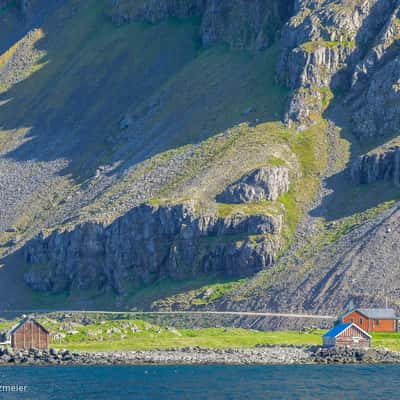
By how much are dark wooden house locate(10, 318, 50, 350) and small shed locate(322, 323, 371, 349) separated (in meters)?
33.6

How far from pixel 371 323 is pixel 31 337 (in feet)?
146

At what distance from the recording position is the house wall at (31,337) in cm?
17512

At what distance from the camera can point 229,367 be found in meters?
163

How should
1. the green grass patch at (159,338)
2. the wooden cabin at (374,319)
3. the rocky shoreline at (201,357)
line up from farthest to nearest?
the wooden cabin at (374,319) → the green grass patch at (159,338) → the rocky shoreline at (201,357)

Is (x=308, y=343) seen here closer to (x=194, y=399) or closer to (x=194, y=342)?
(x=194, y=342)

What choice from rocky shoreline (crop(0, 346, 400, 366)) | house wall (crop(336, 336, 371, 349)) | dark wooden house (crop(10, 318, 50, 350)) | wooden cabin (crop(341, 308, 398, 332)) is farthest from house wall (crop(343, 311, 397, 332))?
dark wooden house (crop(10, 318, 50, 350))

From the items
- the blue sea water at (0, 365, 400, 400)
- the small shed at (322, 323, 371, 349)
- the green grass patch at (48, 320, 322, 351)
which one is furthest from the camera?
the green grass patch at (48, 320, 322, 351)

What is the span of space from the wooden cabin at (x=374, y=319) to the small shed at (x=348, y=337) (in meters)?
10.9

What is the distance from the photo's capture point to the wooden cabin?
7441 inches

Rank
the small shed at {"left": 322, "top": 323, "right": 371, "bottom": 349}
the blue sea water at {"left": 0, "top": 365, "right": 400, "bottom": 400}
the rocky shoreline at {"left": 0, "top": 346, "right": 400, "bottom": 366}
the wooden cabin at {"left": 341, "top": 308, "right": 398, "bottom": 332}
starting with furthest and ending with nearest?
the wooden cabin at {"left": 341, "top": 308, "right": 398, "bottom": 332} → the small shed at {"left": 322, "top": 323, "right": 371, "bottom": 349} → the rocky shoreline at {"left": 0, "top": 346, "right": 400, "bottom": 366} → the blue sea water at {"left": 0, "top": 365, "right": 400, "bottom": 400}

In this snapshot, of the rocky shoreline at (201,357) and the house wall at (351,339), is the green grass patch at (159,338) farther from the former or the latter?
the rocky shoreline at (201,357)

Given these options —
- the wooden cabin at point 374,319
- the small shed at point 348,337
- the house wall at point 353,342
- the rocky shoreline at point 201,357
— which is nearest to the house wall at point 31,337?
the rocky shoreline at point 201,357

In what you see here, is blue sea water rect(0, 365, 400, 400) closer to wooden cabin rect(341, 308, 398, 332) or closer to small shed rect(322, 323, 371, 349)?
small shed rect(322, 323, 371, 349)

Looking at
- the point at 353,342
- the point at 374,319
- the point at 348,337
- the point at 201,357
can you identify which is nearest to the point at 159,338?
the point at 201,357
